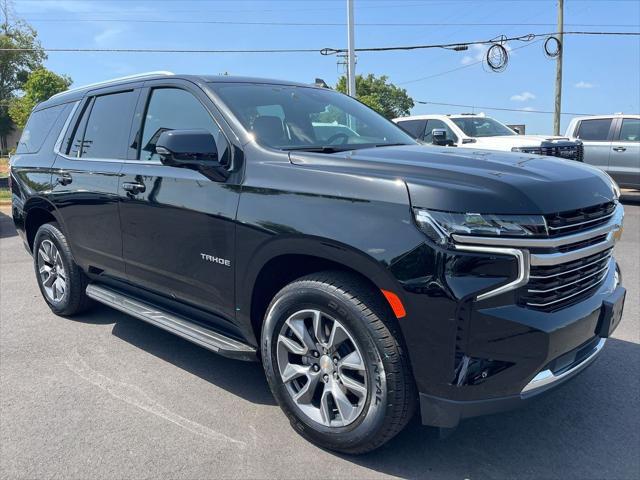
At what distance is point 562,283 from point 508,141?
875 centimetres

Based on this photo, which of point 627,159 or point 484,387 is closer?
point 484,387

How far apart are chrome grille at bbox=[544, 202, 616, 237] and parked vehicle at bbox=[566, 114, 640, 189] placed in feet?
33.7

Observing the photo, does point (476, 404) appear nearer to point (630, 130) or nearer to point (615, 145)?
point (615, 145)

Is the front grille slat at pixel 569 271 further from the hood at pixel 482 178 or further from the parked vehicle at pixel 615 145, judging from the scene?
the parked vehicle at pixel 615 145

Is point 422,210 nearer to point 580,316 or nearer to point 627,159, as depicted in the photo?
point 580,316

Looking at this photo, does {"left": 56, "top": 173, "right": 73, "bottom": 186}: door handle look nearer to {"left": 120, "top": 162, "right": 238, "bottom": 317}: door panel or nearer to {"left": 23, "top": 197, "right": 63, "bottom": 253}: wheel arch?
{"left": 23, "top": 197, "right": 63, "bottom": 253}: wheel arch

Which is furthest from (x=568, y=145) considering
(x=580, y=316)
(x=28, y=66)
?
(x=28, y=66)

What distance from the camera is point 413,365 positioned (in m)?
2.37

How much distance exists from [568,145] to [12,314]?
977 centimetres

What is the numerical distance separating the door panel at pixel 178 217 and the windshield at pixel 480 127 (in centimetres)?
881

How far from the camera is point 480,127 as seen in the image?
11.6 meters

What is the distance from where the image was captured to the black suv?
2240 millimetres

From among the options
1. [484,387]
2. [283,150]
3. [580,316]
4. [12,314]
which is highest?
[283,150]

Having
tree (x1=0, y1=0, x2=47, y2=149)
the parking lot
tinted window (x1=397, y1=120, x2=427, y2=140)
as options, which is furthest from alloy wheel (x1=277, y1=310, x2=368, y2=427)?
tree (x1=0, y1=0, x2=47, y2=149)
